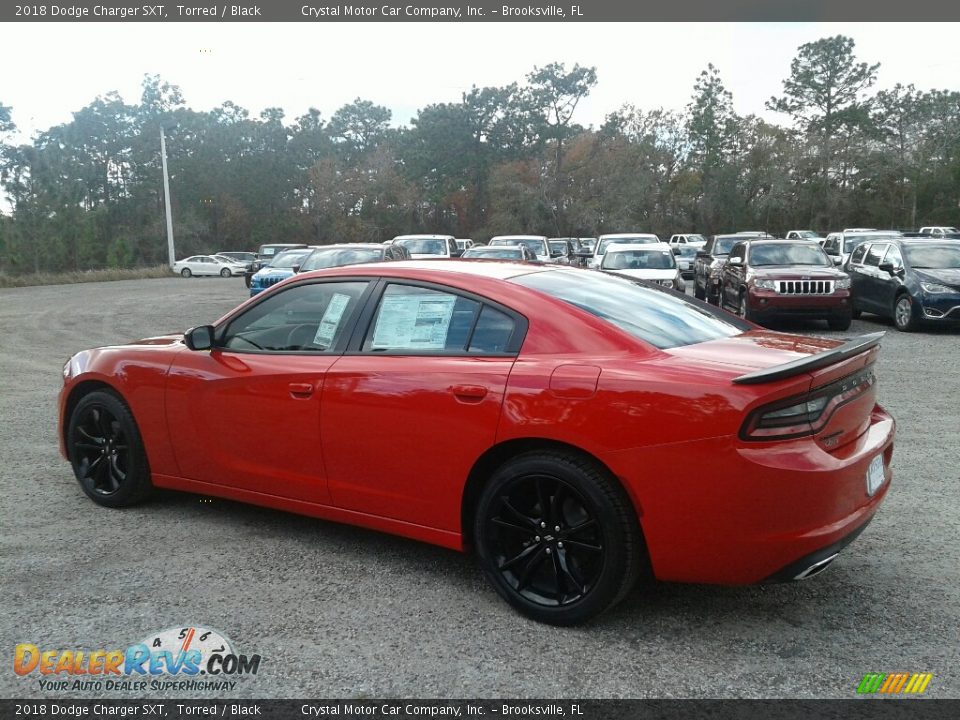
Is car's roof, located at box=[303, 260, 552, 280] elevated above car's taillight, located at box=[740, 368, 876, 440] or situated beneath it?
elevated above

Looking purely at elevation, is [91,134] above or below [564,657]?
above

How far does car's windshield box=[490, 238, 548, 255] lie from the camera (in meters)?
29.0

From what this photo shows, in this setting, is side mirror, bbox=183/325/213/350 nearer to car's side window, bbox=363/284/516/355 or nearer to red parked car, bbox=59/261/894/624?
red parked car, bbox=59/261/894/624

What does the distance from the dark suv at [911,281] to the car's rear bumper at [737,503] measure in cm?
1269

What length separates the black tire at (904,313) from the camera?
14734 mm

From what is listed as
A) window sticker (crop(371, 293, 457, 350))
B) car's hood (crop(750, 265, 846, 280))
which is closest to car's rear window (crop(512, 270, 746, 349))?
window sticker (crop(371, 293, 457, 350))

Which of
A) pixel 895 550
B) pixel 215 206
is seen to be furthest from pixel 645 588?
pixel 215 206

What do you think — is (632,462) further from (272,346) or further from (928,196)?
(928,196)

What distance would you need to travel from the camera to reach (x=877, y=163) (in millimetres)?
63438

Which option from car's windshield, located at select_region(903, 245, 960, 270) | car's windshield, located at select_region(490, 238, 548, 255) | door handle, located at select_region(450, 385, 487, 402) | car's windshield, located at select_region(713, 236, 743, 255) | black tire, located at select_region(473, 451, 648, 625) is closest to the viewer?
black tire, located at select_region(473, 451, 648, 625)

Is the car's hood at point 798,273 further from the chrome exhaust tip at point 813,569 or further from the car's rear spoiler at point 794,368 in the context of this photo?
the chrome exhaust tip at point 813,569

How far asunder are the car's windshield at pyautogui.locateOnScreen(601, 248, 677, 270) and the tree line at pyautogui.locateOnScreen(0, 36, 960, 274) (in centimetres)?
4384

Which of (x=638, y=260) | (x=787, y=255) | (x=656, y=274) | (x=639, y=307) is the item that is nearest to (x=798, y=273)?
(x=787, y=255)

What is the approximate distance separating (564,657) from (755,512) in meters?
0.92
